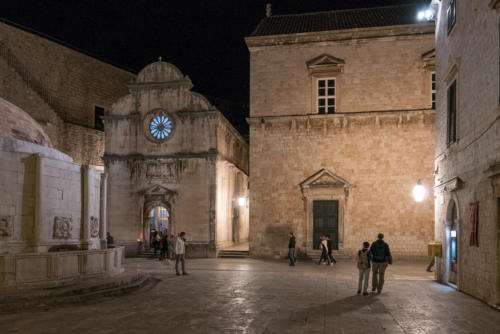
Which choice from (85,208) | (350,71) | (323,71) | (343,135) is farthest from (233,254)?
(85,208)

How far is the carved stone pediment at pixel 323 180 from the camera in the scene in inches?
882

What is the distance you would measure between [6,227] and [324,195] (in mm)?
15162

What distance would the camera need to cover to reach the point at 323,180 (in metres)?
22.6

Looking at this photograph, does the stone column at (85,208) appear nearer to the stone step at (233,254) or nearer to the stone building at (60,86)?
the stone step at (233,254)

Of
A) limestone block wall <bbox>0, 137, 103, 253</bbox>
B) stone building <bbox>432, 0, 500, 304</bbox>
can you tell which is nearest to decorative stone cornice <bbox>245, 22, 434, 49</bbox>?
stone building <bbox>432, 0, 500, 304</bbox>

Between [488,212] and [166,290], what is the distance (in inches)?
341

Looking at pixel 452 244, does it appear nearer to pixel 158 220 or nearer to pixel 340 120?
pixel 340 120

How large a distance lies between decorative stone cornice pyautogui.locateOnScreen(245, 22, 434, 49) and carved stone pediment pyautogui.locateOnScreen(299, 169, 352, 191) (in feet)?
23.4

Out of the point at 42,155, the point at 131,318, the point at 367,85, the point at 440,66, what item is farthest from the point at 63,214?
the point at 367,85

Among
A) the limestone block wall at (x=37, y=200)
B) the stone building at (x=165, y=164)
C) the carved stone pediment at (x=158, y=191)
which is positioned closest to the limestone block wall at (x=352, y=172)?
the stone building at (x=165, y=164)

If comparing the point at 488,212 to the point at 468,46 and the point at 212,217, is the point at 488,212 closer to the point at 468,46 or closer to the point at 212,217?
the point at 468,46

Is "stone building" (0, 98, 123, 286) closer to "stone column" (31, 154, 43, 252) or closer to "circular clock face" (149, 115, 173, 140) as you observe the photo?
"stone column" (31, 154, 43, 252)

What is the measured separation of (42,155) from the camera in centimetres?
1195

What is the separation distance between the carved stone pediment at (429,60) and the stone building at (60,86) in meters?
22.2
